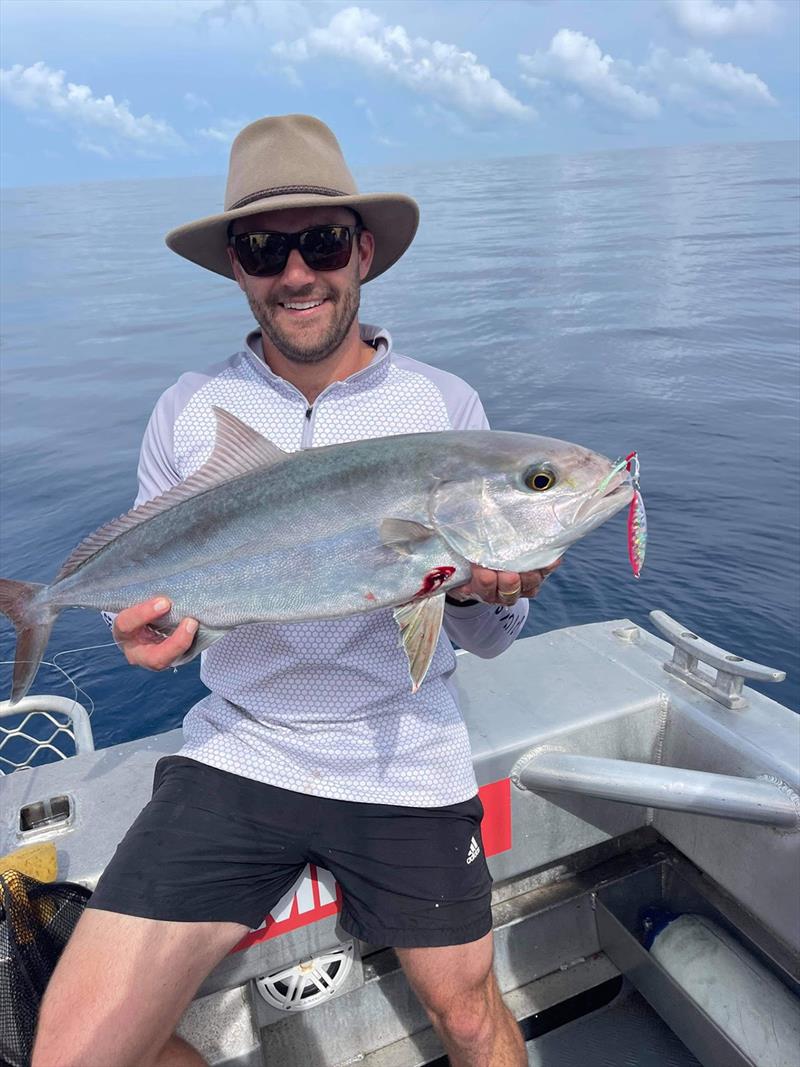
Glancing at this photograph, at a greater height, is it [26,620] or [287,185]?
[287,185]

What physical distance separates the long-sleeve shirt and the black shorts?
8 centimetres

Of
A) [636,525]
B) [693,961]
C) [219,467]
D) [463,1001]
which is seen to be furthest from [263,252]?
[693,961]

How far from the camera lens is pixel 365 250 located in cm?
348

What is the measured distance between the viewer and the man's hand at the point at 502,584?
2.48 m

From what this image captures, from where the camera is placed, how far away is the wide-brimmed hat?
3.01 m

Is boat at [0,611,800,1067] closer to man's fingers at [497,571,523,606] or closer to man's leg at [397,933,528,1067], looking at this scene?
man's leg at [397,933,528,1067]

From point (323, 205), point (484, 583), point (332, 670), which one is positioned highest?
point (323, 205)

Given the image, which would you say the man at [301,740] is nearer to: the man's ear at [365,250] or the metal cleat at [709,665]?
the man's ear at [365,250]

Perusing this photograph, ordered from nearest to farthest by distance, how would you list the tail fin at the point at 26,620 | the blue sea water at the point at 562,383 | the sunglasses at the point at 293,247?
the tail fin at the point at 26,620
the sunglasses at the point at 293,247
the blue sea water at the point at 562,383

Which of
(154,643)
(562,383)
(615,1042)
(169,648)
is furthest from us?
(562,383)

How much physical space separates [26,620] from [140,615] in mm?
553

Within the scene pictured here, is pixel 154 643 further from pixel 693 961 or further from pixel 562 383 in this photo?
pixel 562 383

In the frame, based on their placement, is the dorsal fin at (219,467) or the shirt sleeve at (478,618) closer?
the dorsal fin at (219,467)

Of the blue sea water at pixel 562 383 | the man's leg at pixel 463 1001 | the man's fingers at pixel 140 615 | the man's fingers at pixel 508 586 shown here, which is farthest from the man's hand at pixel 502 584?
the blue sea water at pixel 562 383
